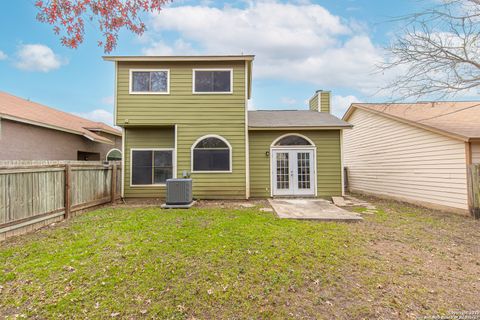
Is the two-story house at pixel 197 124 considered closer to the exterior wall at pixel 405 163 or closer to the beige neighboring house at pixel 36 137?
the exterior wall at pixel 405 163

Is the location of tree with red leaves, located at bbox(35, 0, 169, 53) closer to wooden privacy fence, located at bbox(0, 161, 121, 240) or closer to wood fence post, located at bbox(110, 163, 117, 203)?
wooden privacy fence, located at bbox(0, 161, 121, 240)

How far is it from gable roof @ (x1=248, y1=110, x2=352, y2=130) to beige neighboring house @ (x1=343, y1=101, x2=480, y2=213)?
2028 mm

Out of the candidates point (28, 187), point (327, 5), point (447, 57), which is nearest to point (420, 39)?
point (447, 57)

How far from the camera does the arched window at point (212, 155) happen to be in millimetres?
9156

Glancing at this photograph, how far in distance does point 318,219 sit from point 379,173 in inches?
256

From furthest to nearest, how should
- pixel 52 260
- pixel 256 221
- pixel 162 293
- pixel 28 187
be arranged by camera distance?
1. pixel 256 221
2. pixel 28 187
3. pixel 52 260
4. pixel 162 293

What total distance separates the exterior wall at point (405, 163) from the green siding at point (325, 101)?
6.01 feet

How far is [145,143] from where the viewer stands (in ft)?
31.7

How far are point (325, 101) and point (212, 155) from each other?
22.8 ft

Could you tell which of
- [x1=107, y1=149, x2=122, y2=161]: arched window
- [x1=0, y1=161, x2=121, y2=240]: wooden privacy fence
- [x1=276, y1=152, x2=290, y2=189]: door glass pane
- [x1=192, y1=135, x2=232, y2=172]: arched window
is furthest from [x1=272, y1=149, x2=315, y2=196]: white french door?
[x1=107, y1=149, x2=122, y2=161]: arched window

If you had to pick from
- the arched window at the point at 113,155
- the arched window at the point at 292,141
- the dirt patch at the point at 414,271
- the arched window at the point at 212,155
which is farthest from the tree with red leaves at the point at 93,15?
the arched window at the point at 113,155

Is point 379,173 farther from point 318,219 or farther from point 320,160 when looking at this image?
point 318,219

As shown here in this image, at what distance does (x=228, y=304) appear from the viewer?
2.60 m

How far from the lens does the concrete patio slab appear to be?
6.17 metres
